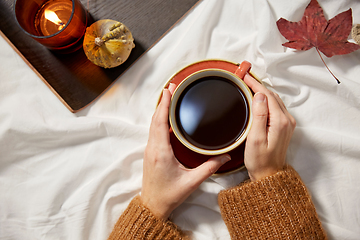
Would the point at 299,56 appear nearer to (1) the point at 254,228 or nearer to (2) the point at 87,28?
(1) the point at 254,228

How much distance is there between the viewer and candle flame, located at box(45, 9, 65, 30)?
83cm

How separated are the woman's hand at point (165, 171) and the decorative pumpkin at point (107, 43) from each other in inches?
8.6

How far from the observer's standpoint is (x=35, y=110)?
89 cm

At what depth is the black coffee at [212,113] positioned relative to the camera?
76 centimetres

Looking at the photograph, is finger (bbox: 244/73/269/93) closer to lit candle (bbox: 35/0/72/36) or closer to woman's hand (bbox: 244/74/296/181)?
woman's hand (bbox: 244/74/296/181)

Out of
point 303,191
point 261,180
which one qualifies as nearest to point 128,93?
point 261,180

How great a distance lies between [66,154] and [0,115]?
0.28 metres

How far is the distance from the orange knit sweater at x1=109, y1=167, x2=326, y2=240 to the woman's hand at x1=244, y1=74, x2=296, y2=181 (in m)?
0.04

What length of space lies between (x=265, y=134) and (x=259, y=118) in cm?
5

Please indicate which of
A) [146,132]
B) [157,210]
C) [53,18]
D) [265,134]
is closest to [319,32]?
[265,134]

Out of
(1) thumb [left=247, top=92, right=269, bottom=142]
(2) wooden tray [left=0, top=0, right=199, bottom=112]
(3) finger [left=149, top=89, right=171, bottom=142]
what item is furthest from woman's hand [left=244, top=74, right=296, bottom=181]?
(2) wooden tray [left=0, top=0, right=199, bottom=112]

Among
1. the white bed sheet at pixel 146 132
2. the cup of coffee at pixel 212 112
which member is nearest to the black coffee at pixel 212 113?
the cup of coffee at pixel 212 112

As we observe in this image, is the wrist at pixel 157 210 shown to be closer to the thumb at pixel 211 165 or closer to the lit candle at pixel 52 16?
the thumb at pixel 211 165

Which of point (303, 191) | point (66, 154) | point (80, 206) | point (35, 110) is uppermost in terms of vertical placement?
point (35, 110)
